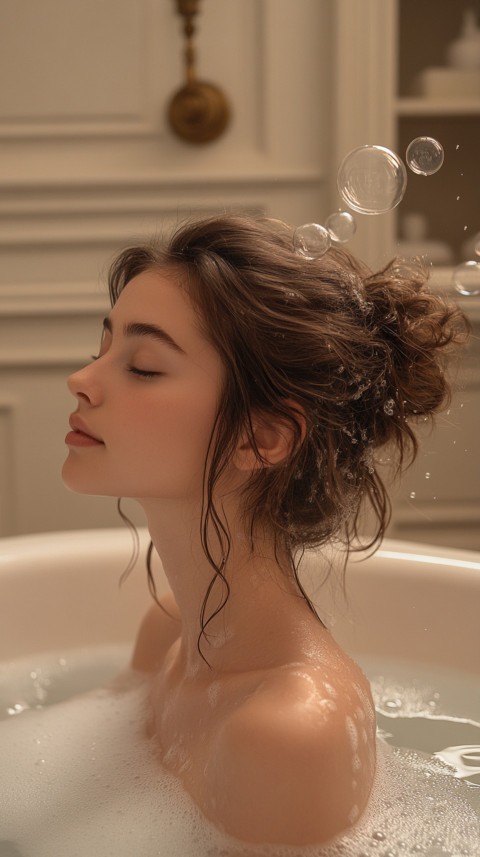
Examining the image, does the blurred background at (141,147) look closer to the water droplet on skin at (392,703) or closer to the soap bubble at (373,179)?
the water droplet on skin at (392,703)

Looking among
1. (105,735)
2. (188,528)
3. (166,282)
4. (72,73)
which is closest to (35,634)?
(105,735)

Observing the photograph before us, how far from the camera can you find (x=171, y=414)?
3.43 ft

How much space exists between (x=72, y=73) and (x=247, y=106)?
1.42 ft

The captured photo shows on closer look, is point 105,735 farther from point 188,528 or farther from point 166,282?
point 166,282

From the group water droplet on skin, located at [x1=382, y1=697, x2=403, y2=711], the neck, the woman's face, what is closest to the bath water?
water droplet on skin, located at [x1=382, y1=697, x2=403, y2=711]

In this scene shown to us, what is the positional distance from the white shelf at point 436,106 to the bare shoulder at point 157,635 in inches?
64.0

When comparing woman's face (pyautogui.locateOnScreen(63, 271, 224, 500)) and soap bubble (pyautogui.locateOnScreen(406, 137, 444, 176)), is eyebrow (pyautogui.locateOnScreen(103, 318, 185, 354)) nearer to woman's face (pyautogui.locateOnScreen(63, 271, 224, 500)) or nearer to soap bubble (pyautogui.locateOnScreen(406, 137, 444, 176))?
woman's face (pyautogui.locateOnScreen(63, 271, 224, 500))

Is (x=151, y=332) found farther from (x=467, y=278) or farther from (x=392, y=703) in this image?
(x=392, y=703)

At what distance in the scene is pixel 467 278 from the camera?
1.20m

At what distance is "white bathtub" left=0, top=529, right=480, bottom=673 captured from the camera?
1558 mm

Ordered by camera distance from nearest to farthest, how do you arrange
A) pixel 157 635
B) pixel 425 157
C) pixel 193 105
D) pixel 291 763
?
1. pixel 291 763
2. pixel 425 157
3. pixel 157 635
4. pixel 193 105

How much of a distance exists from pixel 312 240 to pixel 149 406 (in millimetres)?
234

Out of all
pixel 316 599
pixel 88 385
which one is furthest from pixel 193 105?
pixel 88 385

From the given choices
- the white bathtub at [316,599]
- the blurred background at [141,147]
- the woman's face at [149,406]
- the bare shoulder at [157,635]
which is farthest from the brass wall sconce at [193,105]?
the woman's face at [149,406]
